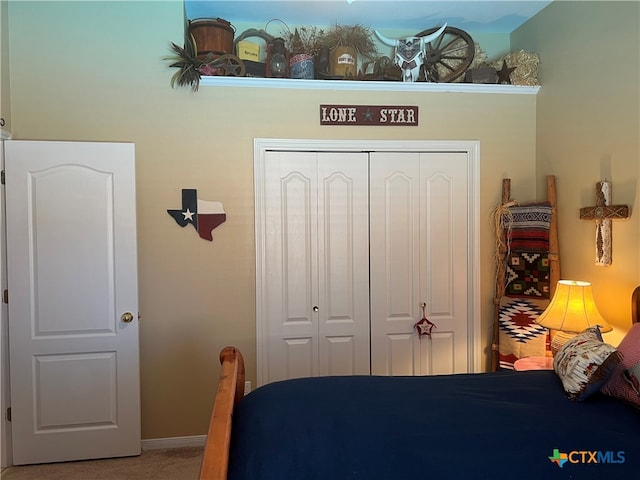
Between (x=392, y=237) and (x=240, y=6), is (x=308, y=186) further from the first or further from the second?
(x=240, y=6)

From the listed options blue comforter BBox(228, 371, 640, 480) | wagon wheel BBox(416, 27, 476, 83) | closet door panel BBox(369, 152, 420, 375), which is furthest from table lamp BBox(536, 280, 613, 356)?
wagon wheel BBox(416, 27, 476, 83)

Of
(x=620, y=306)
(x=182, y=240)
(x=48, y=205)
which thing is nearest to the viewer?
(x=620, y=306)

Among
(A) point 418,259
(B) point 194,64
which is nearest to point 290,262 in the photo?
(A) point 418,259

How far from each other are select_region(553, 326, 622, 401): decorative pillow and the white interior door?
2332 mm

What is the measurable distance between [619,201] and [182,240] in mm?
2516

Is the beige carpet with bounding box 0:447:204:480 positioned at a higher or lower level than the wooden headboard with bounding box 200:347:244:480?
lower

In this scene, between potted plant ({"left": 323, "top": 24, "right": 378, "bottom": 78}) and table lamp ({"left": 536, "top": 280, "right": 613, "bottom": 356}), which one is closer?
table lamp ({"left": 536, "top": 280, "right": 613, "bottom": 356})

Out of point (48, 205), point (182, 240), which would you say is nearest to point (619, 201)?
point (182, 240)

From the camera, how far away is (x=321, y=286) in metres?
3.25

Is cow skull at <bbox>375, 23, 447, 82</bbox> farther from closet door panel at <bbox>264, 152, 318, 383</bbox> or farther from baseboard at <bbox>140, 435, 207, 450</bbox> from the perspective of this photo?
baseboard at <bbox>140, 435, 207, 450</bbox>

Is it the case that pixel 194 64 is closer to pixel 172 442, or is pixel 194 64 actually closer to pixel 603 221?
pixel 172 442

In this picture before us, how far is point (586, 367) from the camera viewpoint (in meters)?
1.83

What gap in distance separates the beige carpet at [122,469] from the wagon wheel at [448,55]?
288 cm

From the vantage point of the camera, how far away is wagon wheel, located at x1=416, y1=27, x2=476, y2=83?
3290 mm
